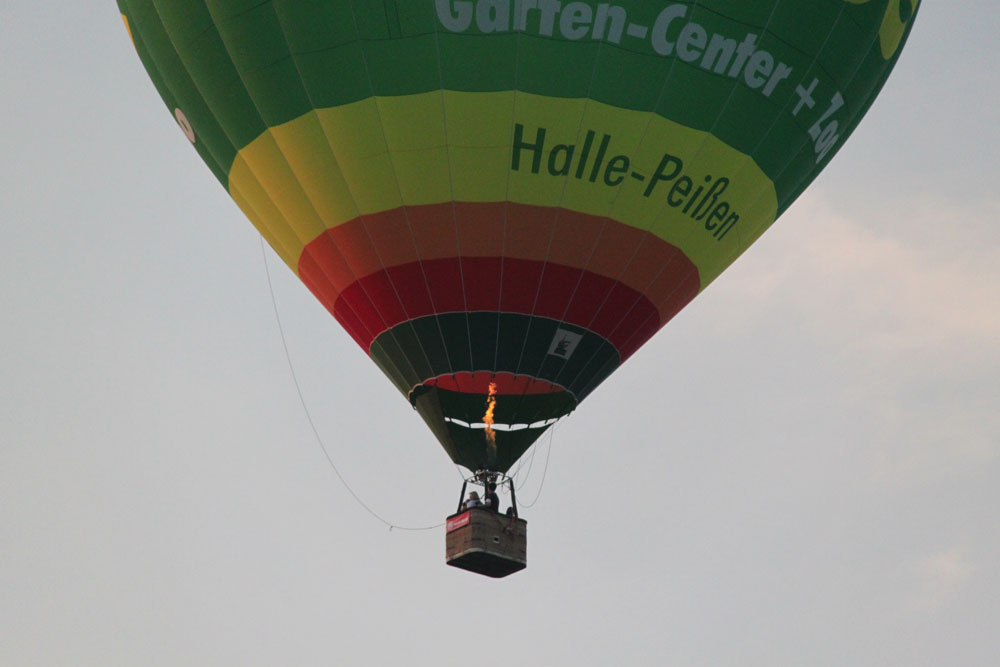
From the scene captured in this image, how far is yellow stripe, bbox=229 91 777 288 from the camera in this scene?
632 inches

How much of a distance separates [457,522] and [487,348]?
5.40 feet

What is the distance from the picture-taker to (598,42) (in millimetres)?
15836

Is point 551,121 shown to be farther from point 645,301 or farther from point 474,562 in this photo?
point 474,562

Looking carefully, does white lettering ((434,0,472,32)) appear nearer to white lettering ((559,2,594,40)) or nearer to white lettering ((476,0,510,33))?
white lettering ((476,0,510,33))

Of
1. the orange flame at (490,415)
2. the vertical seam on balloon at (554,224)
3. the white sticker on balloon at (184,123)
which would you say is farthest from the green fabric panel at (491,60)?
the orange flame at (490,415)

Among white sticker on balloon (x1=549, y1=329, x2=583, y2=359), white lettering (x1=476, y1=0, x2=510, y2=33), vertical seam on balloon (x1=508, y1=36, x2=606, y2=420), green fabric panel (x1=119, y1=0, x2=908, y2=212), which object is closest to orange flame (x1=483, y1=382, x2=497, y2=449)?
vertical seam on balloon (x1=508, y1=36, x2=606, y2=420)

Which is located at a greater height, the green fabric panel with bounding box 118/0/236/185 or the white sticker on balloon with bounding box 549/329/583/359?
the green fabric panel with bounding box 118/0/236/185

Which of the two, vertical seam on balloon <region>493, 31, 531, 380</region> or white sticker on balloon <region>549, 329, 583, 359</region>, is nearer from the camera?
vertical seam on balloon <region>493, 31, 531, 380</region>

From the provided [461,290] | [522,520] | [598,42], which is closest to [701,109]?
[598,42]

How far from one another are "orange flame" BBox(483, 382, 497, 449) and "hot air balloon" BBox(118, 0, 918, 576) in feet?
0.08

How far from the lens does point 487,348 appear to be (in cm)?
1678

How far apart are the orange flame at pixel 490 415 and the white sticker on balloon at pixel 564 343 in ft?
2.15

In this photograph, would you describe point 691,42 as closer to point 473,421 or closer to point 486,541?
point 473,421

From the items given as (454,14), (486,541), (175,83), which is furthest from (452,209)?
(175,83)
